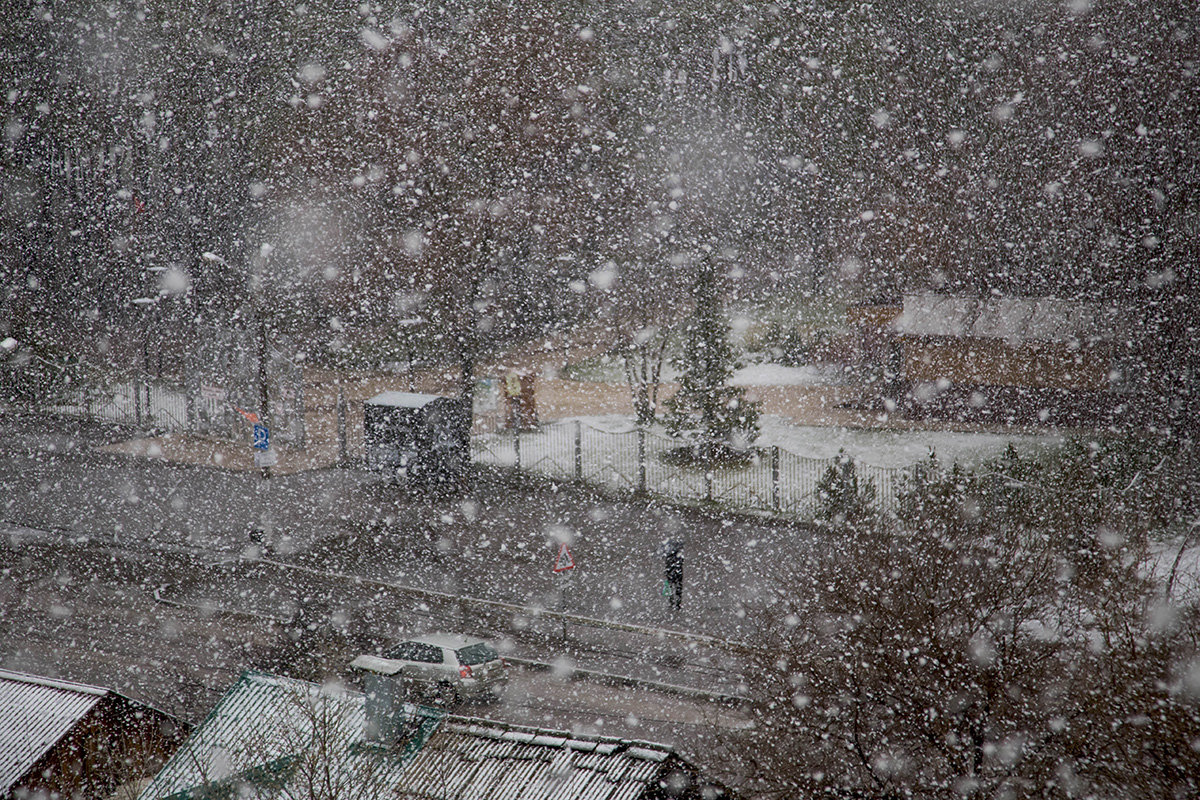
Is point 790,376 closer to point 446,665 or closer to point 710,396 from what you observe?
point 710,396

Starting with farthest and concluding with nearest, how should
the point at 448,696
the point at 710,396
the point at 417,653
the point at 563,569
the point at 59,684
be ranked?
1. the point at 710,396
2. the point at 563,569
3. the point at 417,653
4. the point at 448,696
5. the point at 59,684

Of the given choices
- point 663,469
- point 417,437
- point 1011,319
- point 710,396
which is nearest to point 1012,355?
point 1011,319

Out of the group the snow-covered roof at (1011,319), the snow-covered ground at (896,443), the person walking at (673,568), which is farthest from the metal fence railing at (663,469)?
the snow-covered roof at (1011,319)

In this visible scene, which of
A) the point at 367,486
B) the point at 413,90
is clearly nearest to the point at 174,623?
the point at 367,486

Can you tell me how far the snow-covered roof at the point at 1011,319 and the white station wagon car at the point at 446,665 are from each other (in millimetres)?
15143

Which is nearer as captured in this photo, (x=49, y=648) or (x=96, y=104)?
(x=49, y=648)

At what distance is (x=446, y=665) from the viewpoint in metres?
11.8

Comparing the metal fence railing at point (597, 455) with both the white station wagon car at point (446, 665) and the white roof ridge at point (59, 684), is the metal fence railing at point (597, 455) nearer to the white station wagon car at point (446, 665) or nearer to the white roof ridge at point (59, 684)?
the white station wagon car at point (446, 665)

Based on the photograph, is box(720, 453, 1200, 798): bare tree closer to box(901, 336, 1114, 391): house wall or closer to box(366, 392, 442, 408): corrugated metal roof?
box(366, 392, 442, 408): corrugated metal roof

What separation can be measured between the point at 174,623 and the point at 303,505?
15.9 ft

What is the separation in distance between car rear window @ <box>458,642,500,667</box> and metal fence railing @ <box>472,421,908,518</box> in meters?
6.93

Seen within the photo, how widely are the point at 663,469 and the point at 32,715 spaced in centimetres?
1211

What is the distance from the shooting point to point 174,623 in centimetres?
1392

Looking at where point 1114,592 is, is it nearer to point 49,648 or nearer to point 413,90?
point 49,648
